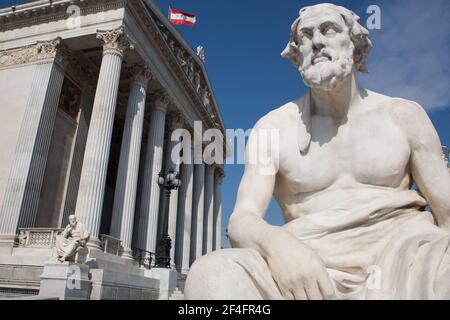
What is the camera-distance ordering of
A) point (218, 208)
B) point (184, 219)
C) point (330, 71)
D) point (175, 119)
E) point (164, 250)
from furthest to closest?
point (218, 208), point (184, 219), point (175, 119), point (164, 250), point (330, 71)

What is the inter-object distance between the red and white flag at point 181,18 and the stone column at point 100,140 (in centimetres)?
963

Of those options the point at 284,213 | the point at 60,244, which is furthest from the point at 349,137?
the point at 60,244

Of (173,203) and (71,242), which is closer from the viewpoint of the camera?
(71,242)

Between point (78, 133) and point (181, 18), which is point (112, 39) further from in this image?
point (181, 18)

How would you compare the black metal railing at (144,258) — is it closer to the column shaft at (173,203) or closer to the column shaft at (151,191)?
the column shaft at (151,191)

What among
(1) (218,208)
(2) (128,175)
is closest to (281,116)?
(2) (128,175)

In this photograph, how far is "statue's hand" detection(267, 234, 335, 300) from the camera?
1.51 metres

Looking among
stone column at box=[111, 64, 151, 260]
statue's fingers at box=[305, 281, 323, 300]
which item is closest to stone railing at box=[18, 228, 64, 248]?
stone column at box=[111, 64, 151, 260]

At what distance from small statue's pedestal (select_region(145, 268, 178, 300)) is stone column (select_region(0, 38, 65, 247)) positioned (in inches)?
219

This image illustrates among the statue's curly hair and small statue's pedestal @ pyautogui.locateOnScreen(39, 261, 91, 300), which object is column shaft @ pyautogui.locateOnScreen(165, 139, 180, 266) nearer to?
small statue's pedestal @ pyautogui.locateOnScreen(39, 261, 91, 300)

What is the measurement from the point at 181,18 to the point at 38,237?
1859 cm

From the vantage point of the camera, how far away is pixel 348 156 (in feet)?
6.88

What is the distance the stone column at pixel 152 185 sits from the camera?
2014cm

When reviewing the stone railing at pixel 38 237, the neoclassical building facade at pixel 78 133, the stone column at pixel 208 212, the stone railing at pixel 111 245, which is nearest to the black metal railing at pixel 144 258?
the neoclassical building facade at pixel 78 133
